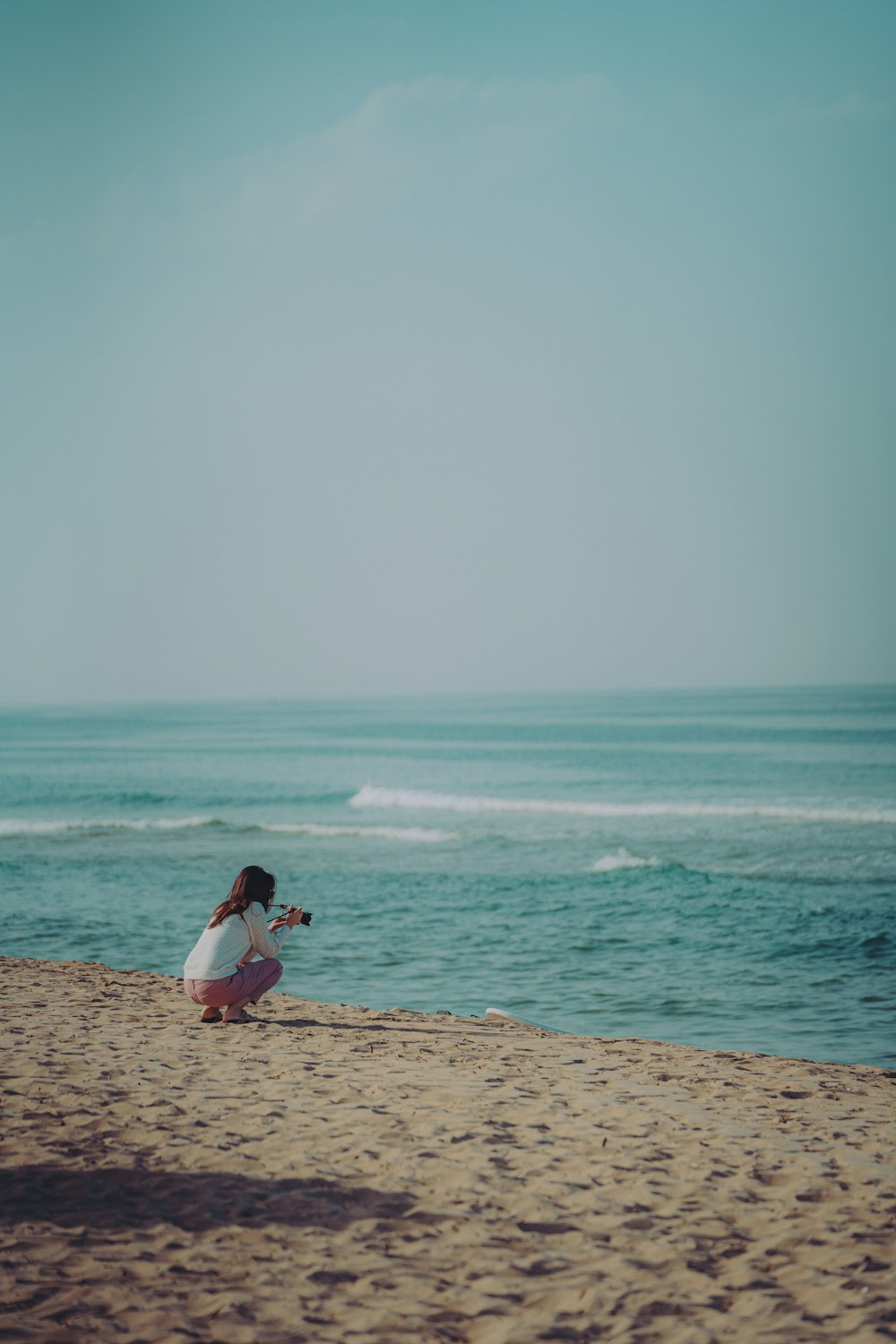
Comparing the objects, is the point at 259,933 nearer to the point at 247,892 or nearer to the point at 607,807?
the point at 247,892

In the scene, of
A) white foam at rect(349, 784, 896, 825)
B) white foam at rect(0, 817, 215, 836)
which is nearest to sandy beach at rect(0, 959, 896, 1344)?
white foam at rect(349, 784, 896, 825)

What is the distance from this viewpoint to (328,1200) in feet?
16.9

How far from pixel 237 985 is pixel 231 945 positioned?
534 millimetres

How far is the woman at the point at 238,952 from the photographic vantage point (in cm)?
827

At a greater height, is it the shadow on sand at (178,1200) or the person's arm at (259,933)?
the person's arm at (259,933)

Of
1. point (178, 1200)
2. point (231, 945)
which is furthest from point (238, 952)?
point (178, 1200)

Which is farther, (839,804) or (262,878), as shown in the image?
(839,804)

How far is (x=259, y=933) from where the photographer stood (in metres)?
8.46

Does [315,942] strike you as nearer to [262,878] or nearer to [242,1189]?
[262,878]

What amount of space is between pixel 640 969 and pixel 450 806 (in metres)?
22.0

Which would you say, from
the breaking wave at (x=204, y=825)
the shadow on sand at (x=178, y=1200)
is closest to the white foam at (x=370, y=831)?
the breaking wave at (x=204, y=825)

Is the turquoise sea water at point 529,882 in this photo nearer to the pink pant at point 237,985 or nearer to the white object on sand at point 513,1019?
the white object on sand at point 513,1019

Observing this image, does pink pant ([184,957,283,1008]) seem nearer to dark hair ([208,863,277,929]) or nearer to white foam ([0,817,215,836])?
dark hair ([208,863,277,929])

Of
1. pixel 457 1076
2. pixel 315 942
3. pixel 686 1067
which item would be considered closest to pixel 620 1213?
pixel 457 1076
